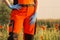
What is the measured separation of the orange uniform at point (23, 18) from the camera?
474cm

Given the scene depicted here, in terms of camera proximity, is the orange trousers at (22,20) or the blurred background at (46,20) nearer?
the orange trousers at (22,20)

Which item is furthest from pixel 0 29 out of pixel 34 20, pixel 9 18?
pixel 34 20

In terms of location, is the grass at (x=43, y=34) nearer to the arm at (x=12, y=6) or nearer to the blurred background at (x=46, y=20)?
the blurred background at (x=46, y=20)

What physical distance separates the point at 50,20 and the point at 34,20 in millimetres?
364

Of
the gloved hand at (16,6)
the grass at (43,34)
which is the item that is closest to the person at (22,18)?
the gloved hand at (16,6)

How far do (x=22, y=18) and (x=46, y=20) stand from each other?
0.53 metres

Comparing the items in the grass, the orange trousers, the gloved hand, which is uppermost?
the gloved hand

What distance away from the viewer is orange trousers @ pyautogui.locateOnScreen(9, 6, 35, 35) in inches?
187

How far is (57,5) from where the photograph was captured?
17.1 ft

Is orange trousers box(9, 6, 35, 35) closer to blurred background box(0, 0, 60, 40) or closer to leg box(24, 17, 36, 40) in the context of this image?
leg box(24, 17, 36, 40)

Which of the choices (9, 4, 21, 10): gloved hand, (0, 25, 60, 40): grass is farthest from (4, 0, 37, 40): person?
(0, 25, 60, 40): grass

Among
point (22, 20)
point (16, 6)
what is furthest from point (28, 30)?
point (16, 6)

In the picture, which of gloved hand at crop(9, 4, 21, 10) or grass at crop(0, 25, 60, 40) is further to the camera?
grass at crop(0, 25, 60, 40)

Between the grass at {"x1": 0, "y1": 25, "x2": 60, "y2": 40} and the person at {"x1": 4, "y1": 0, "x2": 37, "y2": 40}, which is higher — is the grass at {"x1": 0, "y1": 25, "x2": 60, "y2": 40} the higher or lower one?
the lower one
